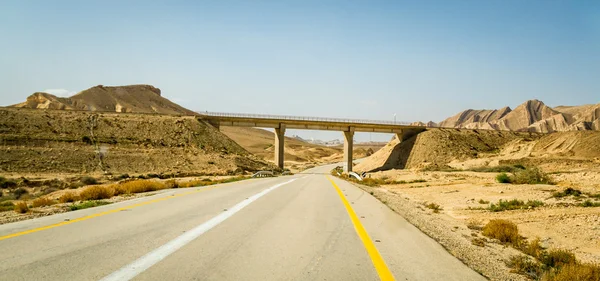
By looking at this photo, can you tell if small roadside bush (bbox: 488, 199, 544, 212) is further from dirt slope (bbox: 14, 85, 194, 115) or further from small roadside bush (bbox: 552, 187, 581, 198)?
dirt slope (bbox: 14, 85, 194, 115)

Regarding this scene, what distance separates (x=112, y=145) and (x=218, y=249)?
63.8 metres

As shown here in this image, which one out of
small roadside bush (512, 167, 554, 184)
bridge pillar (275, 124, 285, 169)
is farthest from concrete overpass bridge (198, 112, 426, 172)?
small roadside bush (512, 167, 554, 184)

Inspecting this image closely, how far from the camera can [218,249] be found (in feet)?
20.6

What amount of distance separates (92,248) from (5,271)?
1365 mm

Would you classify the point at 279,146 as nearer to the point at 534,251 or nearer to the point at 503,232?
the point at 503,232

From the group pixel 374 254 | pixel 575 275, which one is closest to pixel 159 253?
pixel 374 254

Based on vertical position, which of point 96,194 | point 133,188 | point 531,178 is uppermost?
point 531,178

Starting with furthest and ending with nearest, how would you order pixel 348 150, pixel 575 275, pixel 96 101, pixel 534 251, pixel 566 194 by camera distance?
1. pixel 96 101
2. pixel 348 150
3. pixel 566 194
4. pixel 534 251
5. pixel 575 275

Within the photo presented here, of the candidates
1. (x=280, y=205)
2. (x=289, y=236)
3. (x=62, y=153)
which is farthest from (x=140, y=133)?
(x=289, y=236)

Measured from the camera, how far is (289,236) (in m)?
7.67

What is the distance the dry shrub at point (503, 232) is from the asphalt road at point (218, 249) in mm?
1965

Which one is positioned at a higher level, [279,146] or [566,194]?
[279,146]

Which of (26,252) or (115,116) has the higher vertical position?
(115,116)

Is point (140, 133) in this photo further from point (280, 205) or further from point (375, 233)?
point (375, 233)
